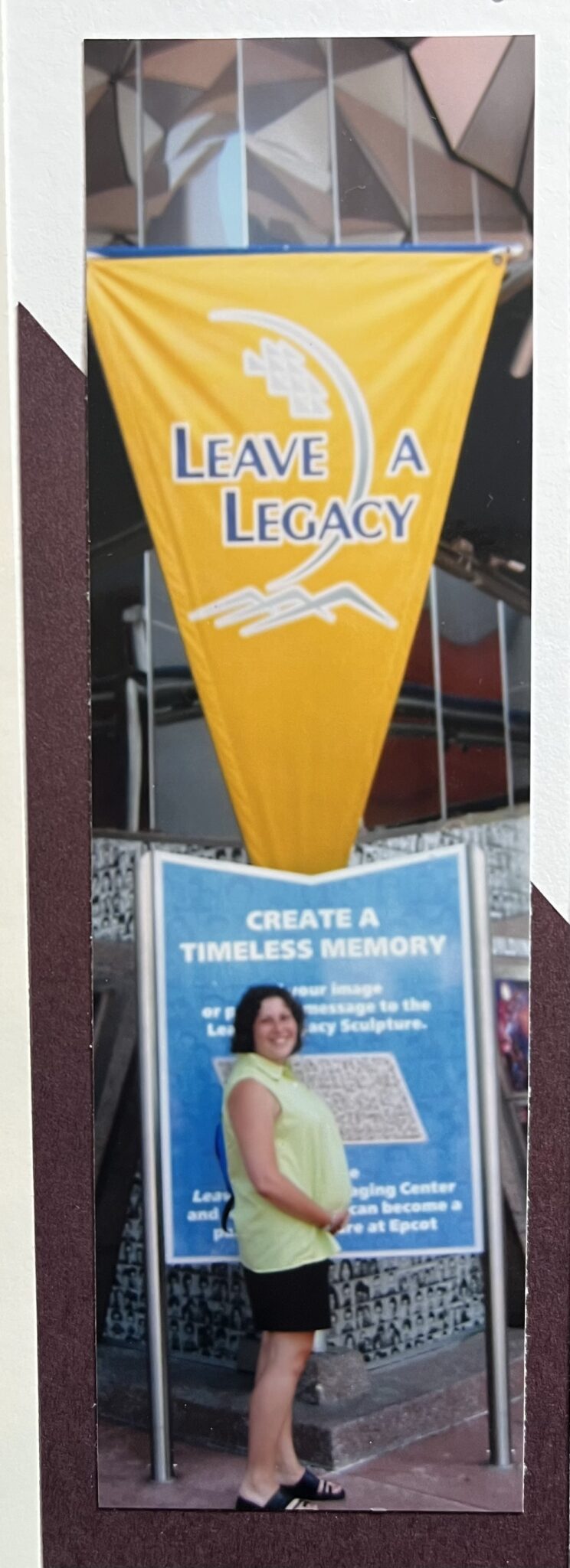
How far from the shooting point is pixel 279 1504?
434cm

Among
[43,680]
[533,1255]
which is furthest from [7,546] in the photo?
[533,1255]

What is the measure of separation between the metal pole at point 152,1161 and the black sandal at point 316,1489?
0.38 m

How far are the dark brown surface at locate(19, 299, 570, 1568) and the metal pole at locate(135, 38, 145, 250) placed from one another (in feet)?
1.29

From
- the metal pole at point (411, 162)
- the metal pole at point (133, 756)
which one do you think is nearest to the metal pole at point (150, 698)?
the metal pole at point (133, 756)

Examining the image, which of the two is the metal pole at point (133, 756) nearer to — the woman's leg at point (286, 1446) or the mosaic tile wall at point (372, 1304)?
the mosaic tile wall at point (372, 1304)

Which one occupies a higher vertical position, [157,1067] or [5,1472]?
[157,1067]

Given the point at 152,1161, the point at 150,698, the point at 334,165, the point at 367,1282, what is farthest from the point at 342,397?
the point at 367,1282

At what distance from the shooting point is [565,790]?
4.31 meters

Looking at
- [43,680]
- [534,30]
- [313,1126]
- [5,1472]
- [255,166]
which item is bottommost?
[5,1472]

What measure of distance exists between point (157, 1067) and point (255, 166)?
2496 mm

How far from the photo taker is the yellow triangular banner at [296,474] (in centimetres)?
422

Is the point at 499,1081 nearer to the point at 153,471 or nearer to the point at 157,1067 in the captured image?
the point at 157,1067

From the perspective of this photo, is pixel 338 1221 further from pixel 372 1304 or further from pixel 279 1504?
pixel 279 1504

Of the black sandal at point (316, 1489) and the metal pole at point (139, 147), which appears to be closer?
the metal pole at point (139, 147)
